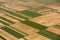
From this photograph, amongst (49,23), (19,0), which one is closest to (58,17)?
(49,23)

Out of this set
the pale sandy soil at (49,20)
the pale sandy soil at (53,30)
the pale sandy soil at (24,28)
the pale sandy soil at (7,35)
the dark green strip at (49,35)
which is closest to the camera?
the dark green strip at (49,35)

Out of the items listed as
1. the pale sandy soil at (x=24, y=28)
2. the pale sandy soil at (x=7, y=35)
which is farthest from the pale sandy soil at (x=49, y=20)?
the pale sandy soil at (x=7, y=35)

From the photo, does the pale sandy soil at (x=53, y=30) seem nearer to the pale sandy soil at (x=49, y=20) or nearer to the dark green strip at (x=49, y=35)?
the dark green strip at (x=49, y=35)

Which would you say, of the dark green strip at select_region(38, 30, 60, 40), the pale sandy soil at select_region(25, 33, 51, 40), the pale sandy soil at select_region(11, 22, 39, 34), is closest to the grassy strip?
the pale sandy soil at select_region(11, 22, 39, 34)

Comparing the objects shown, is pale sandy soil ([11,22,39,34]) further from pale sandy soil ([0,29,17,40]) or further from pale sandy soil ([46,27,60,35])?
pale sandy soil ([0,29,17,40])

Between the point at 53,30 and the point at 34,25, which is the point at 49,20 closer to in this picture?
the point at 34,25

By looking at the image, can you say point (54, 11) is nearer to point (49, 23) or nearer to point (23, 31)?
point (49, 23)

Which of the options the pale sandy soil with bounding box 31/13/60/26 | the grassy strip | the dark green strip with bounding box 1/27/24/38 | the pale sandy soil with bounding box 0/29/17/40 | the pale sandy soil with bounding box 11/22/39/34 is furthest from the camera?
the pale sandy soil with bounding box 31/13/60/26

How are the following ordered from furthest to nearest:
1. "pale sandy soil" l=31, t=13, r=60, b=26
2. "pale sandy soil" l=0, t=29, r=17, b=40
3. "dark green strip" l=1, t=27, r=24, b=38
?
"pale sandy soil" l=31, t=13, r=60, b=26, "dark green strip" l=1, t=27, r=24, b=38, "pale sandy soil" l=0, t=29, r=17, b=40

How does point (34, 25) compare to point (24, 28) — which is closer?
point (24, 28)

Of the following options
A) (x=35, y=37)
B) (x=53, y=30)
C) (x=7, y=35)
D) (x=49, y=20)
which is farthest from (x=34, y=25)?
(x=7, y=35)

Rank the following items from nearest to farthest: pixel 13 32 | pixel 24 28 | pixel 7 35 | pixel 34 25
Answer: pixel 7 35, pixel 13 32, pixel 24 28, pixel 34 25

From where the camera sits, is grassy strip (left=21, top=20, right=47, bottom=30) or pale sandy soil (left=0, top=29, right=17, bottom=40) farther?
grassy strip (left=21, top=20, right=47, bottom=30)
